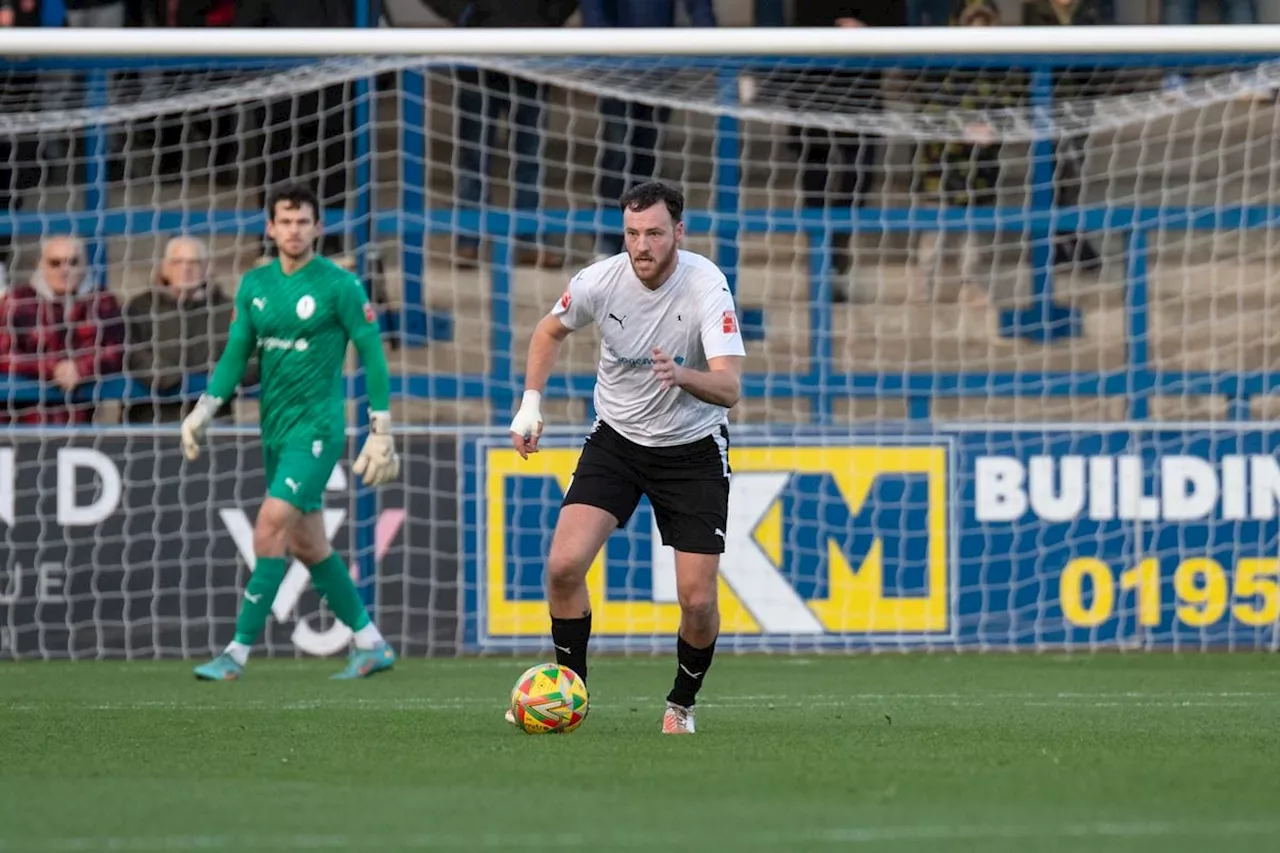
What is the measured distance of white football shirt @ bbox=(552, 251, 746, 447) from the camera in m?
7.00

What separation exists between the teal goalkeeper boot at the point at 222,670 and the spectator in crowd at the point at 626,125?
3808 mm

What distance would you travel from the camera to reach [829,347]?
1256cm

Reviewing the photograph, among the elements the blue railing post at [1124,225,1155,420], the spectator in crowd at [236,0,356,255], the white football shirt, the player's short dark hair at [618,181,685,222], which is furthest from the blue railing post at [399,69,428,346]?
the player's short dark hair at [618,181,685,222]

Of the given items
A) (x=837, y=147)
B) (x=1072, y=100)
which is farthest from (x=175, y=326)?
(x=1072, y=100)

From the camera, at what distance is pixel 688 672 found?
7000 mm

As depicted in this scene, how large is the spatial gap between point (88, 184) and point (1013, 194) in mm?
5212

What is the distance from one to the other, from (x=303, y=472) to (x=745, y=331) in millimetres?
3943

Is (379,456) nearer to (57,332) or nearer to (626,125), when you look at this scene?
(57,332)

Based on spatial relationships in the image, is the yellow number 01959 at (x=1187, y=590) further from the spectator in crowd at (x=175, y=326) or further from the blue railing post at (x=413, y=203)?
the spectator in crowd at (x=175, y=326)

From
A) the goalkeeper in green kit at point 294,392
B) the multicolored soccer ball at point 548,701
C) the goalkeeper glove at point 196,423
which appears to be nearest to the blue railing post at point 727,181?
the goalkeeper in green kit at point 294,392

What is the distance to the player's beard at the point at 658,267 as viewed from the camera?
22.4ft

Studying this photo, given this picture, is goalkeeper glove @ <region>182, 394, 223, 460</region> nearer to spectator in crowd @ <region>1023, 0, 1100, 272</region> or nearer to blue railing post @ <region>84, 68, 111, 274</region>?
blue railing post @ <region>84, 68, 111, 274</region>

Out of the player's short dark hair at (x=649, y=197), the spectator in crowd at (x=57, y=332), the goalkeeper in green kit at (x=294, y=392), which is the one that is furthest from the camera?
the spectator in crowd at (x=57, y=332)

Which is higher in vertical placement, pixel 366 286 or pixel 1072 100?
pixel 1072 100
